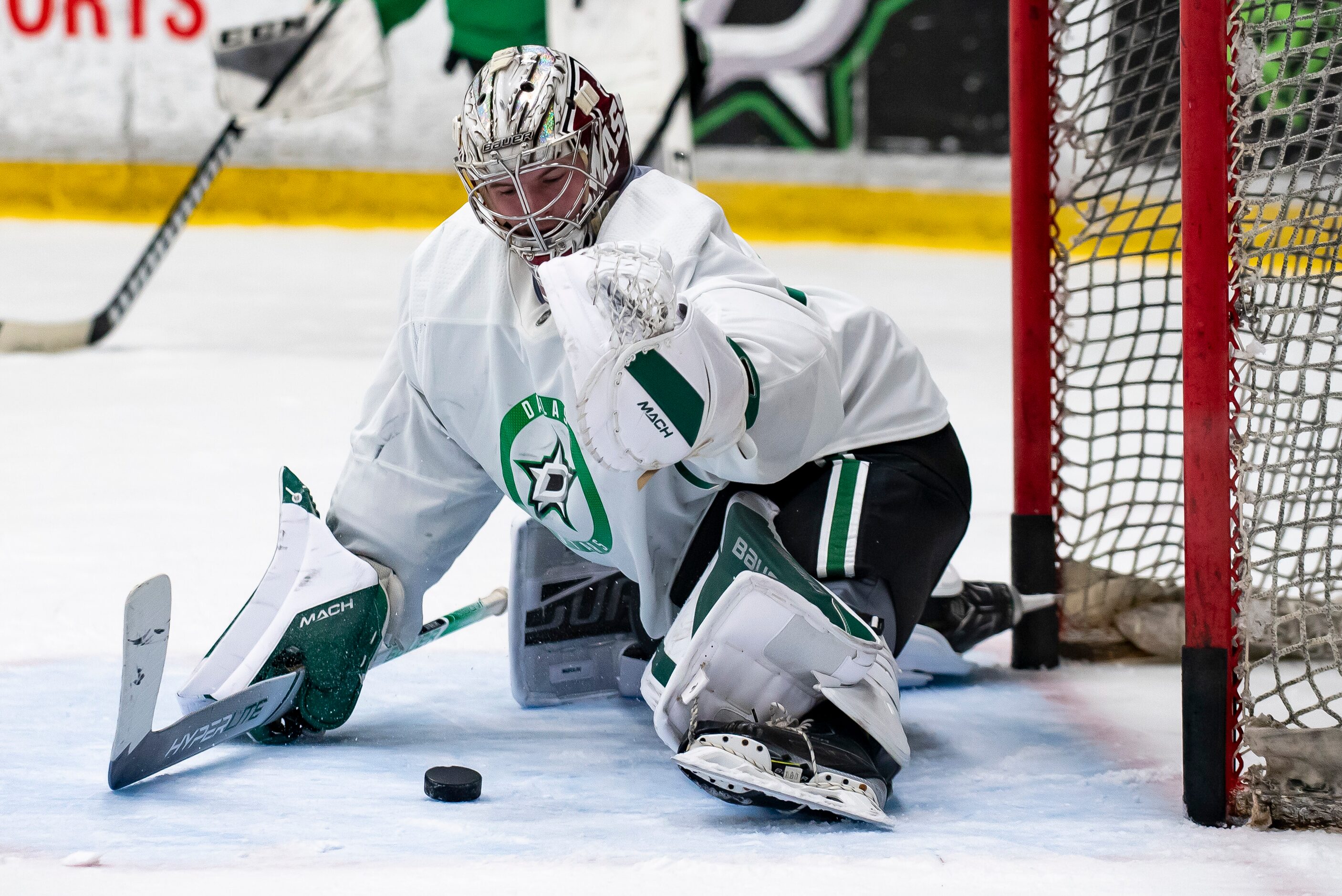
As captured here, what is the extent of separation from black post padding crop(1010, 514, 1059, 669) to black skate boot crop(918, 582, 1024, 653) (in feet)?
0.13

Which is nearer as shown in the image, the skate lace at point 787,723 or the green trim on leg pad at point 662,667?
the skate lace at point 787,723

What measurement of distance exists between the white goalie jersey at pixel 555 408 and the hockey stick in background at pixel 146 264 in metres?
2.92

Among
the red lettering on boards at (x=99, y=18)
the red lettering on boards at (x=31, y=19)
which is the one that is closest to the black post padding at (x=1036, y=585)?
the red lettering on boards at (x=99, y=18)

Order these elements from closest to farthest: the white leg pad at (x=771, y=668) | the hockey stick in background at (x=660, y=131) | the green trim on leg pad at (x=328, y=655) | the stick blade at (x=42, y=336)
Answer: the white leg pad at (x=771, y=668) < the green trim on leg pad at (x=328, y=655) < the stick blade at (x=42, y=336) < the hockey stick in background at (x=660, y=131)

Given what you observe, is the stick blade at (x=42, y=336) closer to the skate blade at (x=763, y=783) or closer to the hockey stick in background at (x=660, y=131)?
the hockey stick in background at (x=660, y=131)

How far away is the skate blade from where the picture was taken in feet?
4.60

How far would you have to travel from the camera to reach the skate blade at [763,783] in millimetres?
1402

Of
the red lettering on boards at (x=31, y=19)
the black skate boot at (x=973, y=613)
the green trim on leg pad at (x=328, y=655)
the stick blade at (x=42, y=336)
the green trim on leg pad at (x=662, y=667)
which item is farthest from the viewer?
the red lettering on boards at (x=31, y=19)

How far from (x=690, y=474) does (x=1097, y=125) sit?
102 cm

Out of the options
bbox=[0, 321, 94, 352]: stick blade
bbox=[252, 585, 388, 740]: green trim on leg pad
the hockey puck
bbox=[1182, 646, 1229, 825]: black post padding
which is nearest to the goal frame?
bbox=[1182, 646, 1229, 825]: black post padding

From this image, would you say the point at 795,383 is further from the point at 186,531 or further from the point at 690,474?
the point at 186,531

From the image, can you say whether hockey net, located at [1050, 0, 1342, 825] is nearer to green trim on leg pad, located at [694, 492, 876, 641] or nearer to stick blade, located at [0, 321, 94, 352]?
green trim on leg pad, located at [694, 492, 876, 641]

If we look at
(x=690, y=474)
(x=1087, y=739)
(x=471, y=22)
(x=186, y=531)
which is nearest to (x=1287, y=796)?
(x=1087, y=739)

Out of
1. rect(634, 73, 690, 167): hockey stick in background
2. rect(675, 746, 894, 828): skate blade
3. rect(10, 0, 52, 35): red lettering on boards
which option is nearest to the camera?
rect(675, 746, 894, 828): skate blade
